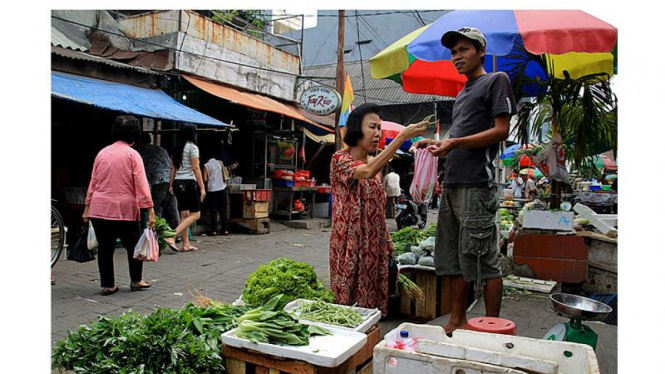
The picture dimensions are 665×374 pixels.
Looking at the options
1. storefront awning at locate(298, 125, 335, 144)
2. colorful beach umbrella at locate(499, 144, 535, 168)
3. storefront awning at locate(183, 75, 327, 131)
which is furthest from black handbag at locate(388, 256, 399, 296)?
storefront awning at locate(298, 125, 335, 144)

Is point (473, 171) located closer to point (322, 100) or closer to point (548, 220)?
point (548, 220)

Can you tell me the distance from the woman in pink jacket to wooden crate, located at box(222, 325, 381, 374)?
3044 mm

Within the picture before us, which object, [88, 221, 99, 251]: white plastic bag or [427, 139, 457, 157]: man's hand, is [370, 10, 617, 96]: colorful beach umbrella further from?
[88, 221, 99, 251]: white plastic bag

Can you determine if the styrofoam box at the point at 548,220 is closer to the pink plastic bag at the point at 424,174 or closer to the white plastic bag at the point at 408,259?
the pink plastic bag at the point at 424,174

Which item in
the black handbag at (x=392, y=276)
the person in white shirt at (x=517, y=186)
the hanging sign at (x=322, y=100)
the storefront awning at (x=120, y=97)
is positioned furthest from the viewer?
the person in white shirt at (x=517, y=186)

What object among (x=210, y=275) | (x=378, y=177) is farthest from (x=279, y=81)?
(x=378, y=177)

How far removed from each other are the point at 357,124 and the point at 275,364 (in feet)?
6.17

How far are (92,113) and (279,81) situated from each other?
5821 mm

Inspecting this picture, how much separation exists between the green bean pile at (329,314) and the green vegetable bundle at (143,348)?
22.6 inches

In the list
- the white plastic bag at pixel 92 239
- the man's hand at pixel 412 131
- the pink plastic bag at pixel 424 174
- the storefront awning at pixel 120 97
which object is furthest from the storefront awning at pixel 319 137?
the man's hand at pixel 412 131

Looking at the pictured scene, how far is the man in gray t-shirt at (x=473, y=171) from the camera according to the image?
312cm

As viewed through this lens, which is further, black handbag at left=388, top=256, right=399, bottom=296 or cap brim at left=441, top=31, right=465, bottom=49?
black handbag at left=388, top=256, right=399, bottom=296

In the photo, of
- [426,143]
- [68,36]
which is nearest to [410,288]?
[426,143]

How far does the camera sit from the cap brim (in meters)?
3.21
